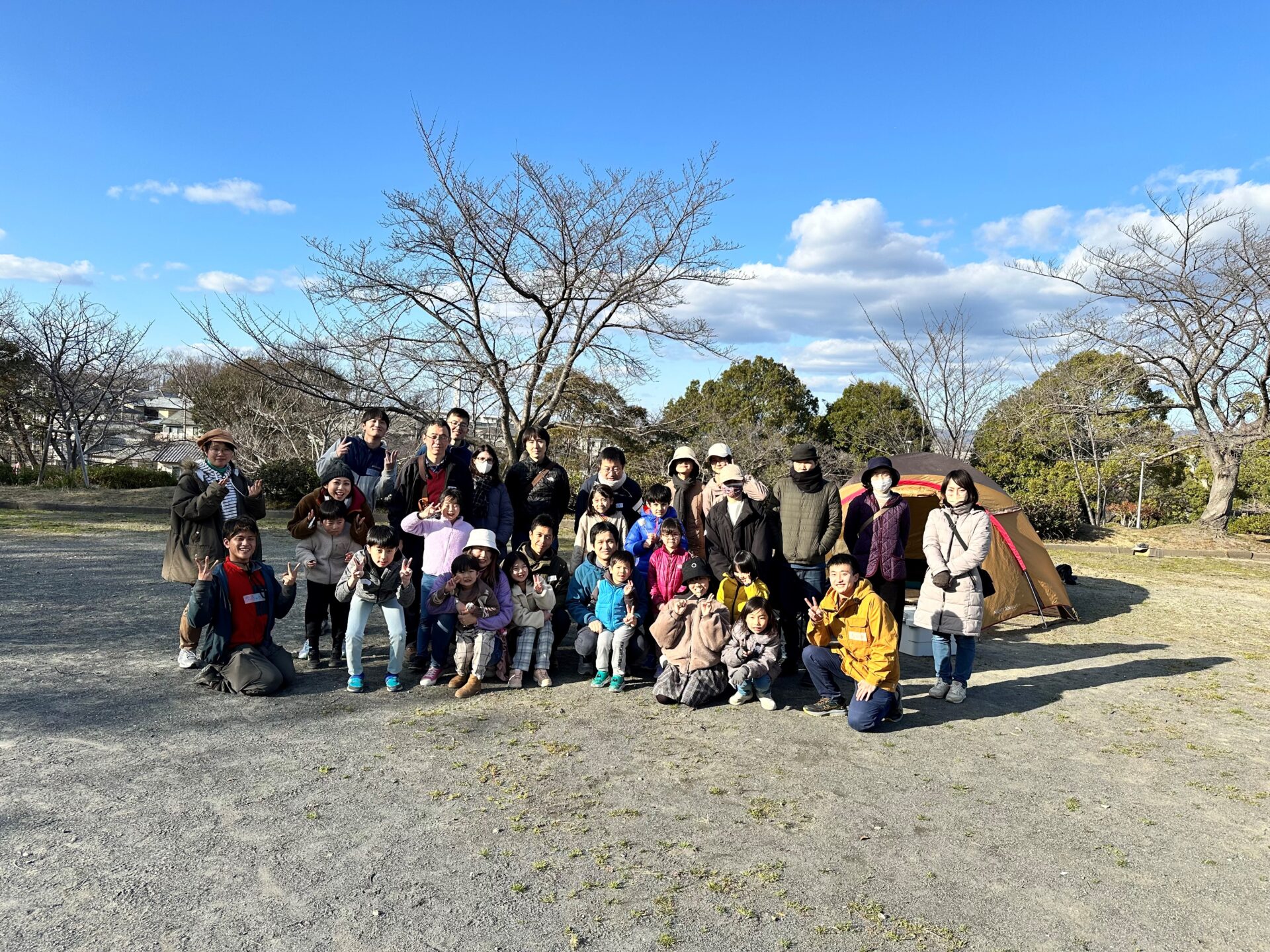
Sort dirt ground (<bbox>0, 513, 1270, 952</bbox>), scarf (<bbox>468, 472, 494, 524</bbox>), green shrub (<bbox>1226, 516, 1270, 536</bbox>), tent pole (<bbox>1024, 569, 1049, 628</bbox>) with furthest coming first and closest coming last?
green shrub (<bbox>1226, 516, 1270, 536</bbox>), tent pole (<bbox>1024, 569, 1049, 628</bbox>), scarf (<bbox>468, 472, 494, 524</bbox>), dirt ground (<bbox>0, 513, 1270, 952</bbox>)

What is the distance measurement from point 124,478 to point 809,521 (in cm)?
2019

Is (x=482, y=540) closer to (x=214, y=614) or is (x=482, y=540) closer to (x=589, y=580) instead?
(x=589, y=580)

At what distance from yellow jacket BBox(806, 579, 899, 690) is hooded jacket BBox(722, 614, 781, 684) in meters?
0.22

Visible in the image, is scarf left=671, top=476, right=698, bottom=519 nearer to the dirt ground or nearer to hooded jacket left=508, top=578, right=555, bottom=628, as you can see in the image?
hooded jacket left=508, top=578, right=555, bottom=628

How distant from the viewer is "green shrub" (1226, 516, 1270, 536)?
17141 mm

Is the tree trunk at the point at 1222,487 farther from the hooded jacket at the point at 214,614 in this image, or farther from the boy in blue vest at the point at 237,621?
the hooded jacket at the point at 214,614

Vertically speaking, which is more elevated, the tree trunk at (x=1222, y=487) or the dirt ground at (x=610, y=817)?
the tree trunk at (x=1222, y=487)

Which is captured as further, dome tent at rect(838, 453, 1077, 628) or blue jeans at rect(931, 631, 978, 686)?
dome tent at rect(838, 453, 1077, 628)

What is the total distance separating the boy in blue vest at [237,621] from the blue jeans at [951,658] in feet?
12.9

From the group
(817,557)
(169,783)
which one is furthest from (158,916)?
(817,557)

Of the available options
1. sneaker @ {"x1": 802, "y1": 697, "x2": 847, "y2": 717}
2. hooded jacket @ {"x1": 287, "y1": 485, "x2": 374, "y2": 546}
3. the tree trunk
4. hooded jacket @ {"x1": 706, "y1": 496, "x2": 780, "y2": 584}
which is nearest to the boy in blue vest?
hooded jacket @ {"x1": 287, "y1": 485, "x2": 374, "y2": 546}

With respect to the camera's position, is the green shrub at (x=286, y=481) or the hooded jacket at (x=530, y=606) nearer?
the hooded jacket at (x=530, y=606)

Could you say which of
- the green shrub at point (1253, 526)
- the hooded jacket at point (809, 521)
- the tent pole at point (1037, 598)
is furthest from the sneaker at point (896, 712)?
the green shrub at point (1253, 526)

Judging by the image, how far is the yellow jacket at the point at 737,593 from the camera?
4.71m
